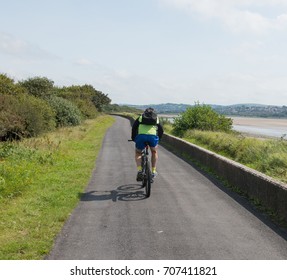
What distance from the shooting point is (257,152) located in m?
14.3

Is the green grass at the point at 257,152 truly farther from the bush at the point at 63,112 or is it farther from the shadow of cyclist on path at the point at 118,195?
the bush at the point at 63,112

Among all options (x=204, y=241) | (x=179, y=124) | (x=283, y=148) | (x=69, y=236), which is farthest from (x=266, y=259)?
(x=179, y=124)

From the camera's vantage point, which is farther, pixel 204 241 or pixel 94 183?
pixel 94 183

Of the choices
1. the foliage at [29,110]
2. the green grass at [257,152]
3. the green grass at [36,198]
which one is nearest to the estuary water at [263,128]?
the foliage at [29,110]

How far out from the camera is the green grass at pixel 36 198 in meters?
5.48

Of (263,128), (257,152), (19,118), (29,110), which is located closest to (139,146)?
(257,152)

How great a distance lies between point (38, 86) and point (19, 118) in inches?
819

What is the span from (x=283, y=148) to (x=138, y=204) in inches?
335

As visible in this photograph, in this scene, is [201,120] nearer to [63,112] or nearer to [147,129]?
[63,112]

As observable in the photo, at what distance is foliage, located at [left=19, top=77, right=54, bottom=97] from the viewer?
4291 centimetres

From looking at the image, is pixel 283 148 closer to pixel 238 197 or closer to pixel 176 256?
pixel 238 197

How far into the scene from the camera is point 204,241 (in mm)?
5578

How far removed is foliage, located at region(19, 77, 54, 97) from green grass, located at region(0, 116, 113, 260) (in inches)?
1160

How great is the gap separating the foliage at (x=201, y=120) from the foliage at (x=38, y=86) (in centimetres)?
1915
